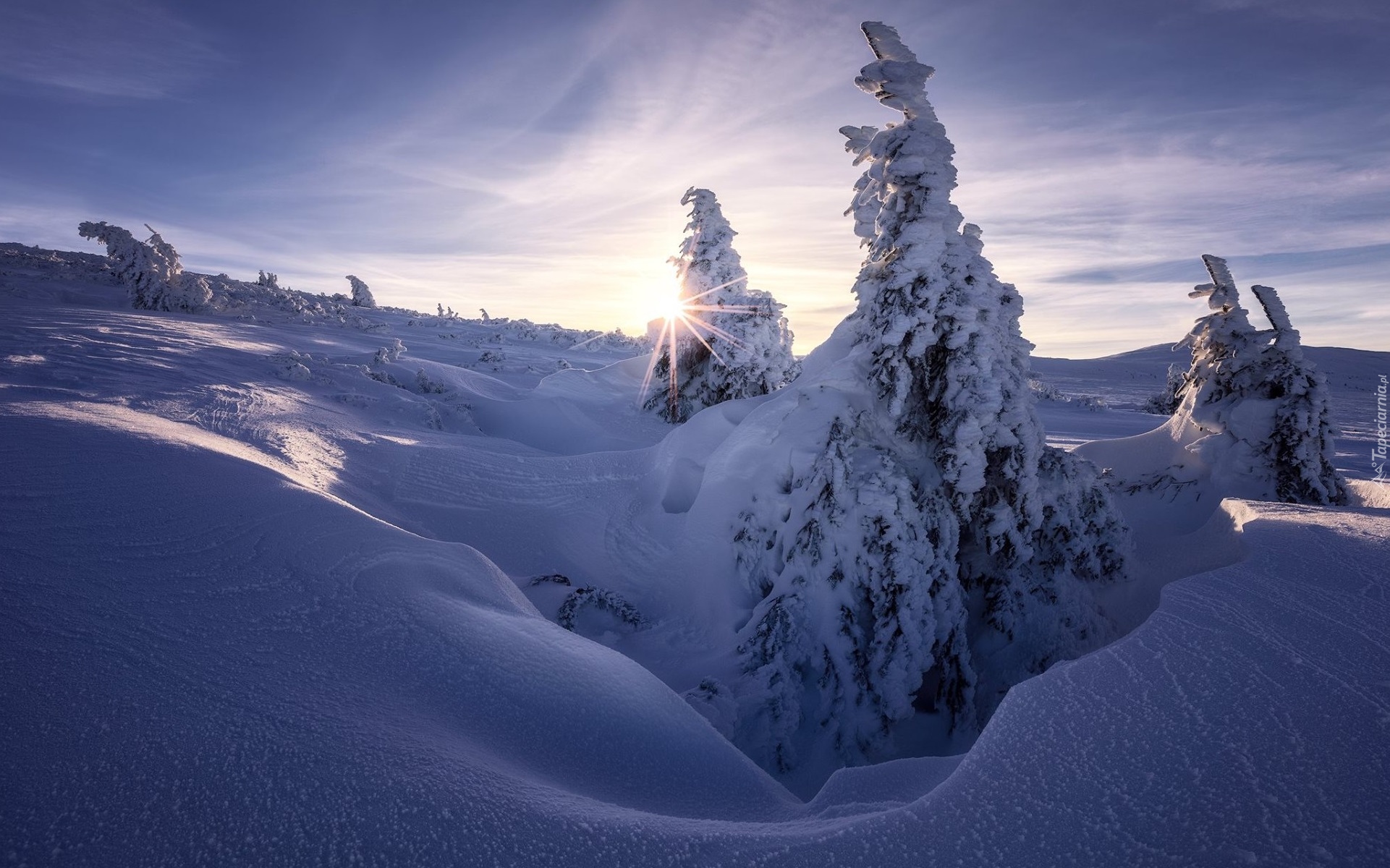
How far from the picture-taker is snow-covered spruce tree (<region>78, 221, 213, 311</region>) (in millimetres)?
14336

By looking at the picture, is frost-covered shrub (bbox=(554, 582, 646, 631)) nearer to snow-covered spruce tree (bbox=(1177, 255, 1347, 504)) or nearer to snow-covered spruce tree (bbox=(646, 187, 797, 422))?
snow-covered spruce tree (bbox=(1177, 255, 1347, 504))

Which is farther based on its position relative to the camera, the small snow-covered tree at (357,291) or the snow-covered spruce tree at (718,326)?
the small snow-covered tree at (357,291)

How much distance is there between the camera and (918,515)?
5086mm

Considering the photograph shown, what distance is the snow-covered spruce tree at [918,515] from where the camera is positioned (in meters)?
4.75

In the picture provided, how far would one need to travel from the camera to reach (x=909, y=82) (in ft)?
17.2

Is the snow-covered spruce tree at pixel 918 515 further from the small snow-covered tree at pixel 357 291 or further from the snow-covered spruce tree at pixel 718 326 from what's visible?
the small snow-covered tree at pixel 357 291

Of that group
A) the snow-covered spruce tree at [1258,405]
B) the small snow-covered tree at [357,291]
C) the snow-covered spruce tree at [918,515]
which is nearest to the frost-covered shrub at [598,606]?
the snow-covered spruce tree at [918,515]

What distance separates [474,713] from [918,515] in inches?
159

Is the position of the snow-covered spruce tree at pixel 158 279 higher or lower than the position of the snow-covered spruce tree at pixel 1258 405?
higher

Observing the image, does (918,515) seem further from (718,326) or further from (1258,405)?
(718,326)

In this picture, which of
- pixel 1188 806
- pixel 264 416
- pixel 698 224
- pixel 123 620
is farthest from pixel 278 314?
pixel 1188 806

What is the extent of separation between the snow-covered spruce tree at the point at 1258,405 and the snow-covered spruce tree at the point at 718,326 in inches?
A: 359

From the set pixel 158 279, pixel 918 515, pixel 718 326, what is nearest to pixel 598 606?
pixel 918 515

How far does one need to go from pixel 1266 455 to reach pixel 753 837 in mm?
7859
